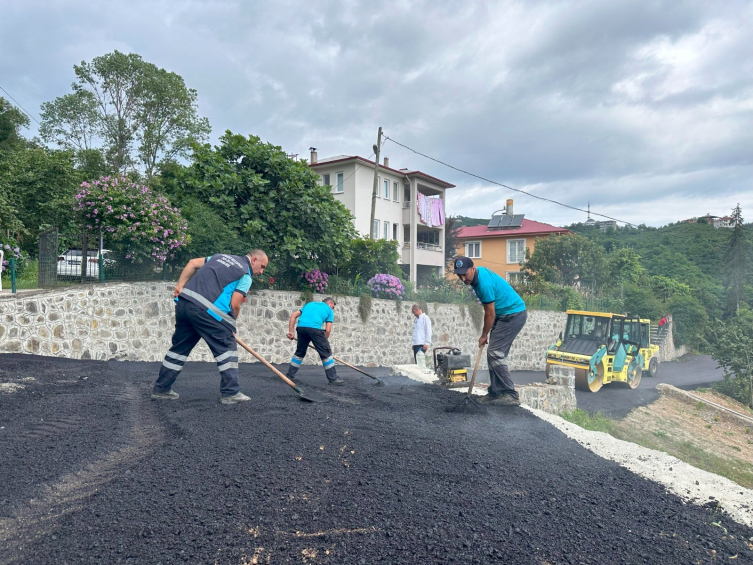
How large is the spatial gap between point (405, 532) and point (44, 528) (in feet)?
6.37

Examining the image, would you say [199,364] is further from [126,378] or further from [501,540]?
[501,540]

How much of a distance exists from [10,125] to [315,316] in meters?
24.7

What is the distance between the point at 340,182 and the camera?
32.2m

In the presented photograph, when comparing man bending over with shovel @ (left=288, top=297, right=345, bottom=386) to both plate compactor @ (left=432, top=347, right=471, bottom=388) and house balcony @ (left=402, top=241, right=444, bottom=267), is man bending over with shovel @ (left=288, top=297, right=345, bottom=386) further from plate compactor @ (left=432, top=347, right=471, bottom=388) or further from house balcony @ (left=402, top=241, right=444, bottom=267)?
house balcony @ (left=402, top=241, right=444, bottom=267)

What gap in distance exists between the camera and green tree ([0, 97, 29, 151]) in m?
23.6

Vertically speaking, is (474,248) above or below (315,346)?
above

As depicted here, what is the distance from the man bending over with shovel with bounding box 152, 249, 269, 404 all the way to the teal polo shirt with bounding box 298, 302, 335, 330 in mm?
2237

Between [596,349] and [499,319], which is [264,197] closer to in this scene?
[499,319]

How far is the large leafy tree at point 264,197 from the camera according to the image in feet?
40.7

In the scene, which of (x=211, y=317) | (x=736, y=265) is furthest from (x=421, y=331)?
(x=736, y=265)

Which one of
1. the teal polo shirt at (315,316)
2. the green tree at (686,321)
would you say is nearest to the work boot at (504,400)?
the teal polo shirt at (315,316)

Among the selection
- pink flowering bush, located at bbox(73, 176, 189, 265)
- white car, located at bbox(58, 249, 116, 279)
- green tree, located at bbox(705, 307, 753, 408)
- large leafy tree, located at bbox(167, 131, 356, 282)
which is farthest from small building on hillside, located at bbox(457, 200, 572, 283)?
white car, located at bbox(58, 249, 116, 279)

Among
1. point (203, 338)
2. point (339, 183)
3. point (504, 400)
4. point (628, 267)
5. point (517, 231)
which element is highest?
point (339, 183)

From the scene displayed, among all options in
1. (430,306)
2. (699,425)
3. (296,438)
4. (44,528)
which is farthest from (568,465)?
(430,306)
